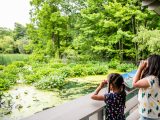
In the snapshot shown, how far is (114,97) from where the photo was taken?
1.50 metres

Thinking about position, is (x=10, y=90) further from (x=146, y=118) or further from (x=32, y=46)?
(x=32, y=46)

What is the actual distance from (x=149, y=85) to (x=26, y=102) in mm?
8027

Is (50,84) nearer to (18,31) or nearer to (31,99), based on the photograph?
(31,99)

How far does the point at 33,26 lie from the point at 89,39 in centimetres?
620

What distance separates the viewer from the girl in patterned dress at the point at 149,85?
5.27 feet

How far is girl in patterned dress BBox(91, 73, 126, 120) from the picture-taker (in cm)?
147

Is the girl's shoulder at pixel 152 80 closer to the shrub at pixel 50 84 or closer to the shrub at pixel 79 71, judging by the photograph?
the shrub at pixel 50 84

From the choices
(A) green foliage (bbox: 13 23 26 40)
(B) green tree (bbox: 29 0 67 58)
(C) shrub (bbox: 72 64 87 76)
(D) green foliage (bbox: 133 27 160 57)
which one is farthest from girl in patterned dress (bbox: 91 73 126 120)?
(A) green foliage (bbox: 13 23 26 40)

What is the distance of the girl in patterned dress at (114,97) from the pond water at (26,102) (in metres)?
6.20

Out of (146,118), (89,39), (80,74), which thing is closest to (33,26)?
(89,39)

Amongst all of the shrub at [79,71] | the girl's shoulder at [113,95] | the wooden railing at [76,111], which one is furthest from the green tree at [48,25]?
the wooden railing at [76,111]

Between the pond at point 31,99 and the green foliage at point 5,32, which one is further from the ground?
the green foliage at point 5,32

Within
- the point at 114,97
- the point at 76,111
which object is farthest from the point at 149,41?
the point at 76,111

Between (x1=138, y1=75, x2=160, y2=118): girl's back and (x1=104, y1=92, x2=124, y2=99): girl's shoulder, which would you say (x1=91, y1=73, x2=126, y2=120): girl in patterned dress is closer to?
(x1=104, y1=92, x2=124, y2=99): girl's shoulder
